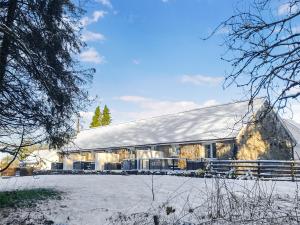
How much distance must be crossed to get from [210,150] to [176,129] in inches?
201

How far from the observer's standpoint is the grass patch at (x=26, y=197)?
11703mm

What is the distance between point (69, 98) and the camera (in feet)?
39.8

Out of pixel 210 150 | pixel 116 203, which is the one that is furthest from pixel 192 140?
pixel 116 203

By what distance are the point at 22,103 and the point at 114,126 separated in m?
35.1

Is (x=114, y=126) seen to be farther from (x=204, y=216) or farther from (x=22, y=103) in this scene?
(x=204, y=216)

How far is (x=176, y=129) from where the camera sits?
3378 cm

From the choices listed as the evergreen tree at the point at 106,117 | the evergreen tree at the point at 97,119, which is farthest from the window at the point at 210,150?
the evergreen tree at the point at 106,117

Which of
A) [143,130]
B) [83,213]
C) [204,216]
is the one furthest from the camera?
[143,130]

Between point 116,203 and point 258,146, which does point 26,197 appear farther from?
point 258,146

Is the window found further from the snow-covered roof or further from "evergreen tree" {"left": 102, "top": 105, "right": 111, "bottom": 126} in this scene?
"evergreen tree" {"left": 102, "top": 105, "right": 111, "bottom": 126}

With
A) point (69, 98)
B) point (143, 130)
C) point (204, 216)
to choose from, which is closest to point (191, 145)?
point (143, 130)

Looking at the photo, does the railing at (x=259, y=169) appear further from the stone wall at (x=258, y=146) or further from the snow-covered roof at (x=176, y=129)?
the stone wall at (x=258, y=146)

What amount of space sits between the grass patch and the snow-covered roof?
40.8 feet

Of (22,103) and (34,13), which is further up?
(34,13)
